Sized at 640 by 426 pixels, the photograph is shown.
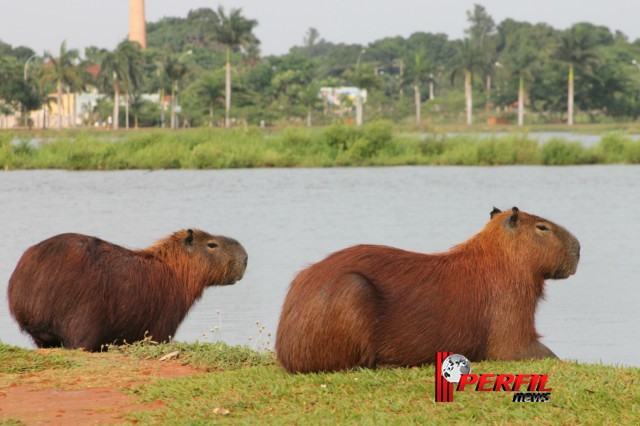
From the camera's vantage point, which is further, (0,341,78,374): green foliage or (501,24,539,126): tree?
(501,24,539,126): tree

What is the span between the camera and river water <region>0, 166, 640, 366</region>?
14.0 meters

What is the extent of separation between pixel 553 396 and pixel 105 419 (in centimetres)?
220

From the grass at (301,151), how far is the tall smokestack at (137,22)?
7951 cm

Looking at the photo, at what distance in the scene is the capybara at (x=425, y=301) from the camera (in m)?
6.53

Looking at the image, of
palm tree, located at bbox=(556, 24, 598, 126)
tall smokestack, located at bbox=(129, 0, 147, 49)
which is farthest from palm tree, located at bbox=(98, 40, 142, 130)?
tall smokestack, located at bbox=(129, 0, 147, 49)

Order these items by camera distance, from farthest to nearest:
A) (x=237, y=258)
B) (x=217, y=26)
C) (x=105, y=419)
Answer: (x=217, y=26) < (x=237, y=258) < (x=105, y=419)

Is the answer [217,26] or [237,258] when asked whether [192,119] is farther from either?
[237,258]

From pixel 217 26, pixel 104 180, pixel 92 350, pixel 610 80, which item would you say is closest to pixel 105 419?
pixel 92 350

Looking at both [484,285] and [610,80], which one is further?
[610,80]

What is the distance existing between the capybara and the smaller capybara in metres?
2.20

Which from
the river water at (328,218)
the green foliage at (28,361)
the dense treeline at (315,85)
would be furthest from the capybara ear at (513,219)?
the dense treeline at (315,85)

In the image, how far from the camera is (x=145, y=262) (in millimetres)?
8758

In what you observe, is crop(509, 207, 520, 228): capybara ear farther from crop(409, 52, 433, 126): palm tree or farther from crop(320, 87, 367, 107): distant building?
crop(320, 87, 367, 107): distant building

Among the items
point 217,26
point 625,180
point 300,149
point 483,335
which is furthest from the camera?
point 217,26
